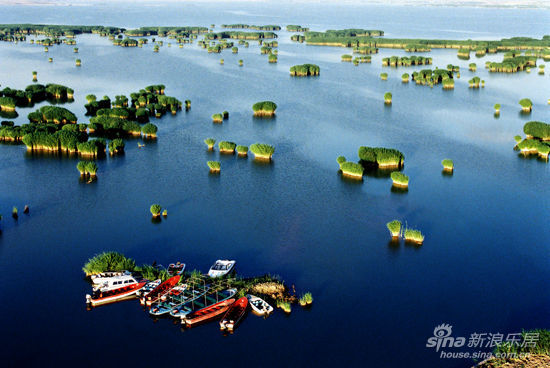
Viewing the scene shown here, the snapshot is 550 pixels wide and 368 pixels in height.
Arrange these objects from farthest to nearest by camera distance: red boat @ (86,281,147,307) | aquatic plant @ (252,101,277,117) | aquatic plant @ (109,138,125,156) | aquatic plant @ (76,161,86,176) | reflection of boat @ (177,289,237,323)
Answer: aquatic plant @ (252,101,277,117), aquatic plant @ (109,138,125,156), aquatic plant @ (76,161,86,176), red boat @ (86,281,147,307), reflection of boat @ (177,289,237,323)

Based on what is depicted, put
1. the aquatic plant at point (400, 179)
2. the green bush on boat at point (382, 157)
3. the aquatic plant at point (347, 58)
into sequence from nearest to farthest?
the aquatic plant at point (400, 179) < the green bush on boat at point (382, 157) < the aquatic plant at point (347, 58)

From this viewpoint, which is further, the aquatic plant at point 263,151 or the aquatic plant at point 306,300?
the aquatic plant at point 263,151

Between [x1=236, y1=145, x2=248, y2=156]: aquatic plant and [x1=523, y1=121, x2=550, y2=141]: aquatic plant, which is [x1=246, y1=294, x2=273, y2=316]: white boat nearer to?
[x1=236, y1=145, x2=248, y2=156]: aquatic plant

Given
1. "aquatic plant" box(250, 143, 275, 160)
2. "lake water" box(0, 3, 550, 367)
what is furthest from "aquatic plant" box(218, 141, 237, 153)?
"aquatic plant" box(250, 143, 275, 160)

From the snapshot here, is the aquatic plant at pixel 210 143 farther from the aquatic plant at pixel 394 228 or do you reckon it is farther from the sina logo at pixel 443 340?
the sina logo at pixel 443 340

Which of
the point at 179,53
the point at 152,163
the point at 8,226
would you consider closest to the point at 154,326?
the point at 8,226

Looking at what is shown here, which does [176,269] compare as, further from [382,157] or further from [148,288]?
[382,157]

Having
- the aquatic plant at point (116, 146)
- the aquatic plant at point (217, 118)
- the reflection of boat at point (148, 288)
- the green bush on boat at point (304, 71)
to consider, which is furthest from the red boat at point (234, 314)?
the green bush on boat at point (304, 71)
